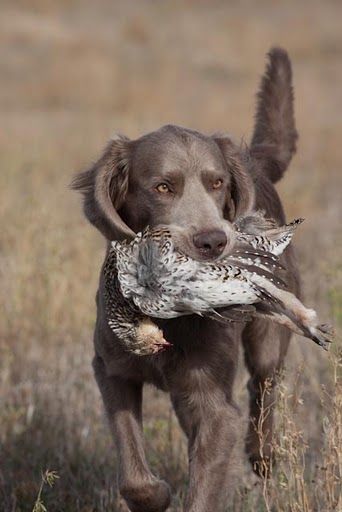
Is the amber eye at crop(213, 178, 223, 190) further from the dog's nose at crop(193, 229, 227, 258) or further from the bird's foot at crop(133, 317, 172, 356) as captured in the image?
the bird's foot at crop(133, 317, 172, 356)

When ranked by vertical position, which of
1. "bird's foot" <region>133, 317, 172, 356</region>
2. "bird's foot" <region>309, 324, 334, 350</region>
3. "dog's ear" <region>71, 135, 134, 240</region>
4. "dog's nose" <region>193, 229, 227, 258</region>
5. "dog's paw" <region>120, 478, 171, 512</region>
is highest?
"dog's ear" <region>71, 135, 134, 240</region>

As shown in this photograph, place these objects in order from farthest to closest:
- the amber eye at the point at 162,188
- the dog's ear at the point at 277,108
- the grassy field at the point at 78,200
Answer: the dog's ear at the point at 277,108 → the grassy field at the point at 78,200 → the amber eye at the point at 162,188

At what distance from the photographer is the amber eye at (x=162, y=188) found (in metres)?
4.67

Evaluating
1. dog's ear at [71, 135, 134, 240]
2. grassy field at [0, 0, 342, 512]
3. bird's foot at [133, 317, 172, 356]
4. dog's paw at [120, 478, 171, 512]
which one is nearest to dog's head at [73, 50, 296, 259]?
dog's ear at [71, 135, 134, 240]

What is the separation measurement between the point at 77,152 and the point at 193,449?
9.15m

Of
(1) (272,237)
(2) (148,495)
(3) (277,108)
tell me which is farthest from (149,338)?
(3) (277,108)

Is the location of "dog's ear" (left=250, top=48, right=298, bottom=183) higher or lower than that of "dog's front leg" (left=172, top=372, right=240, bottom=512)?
higher

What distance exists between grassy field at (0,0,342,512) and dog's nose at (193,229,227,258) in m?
0.55

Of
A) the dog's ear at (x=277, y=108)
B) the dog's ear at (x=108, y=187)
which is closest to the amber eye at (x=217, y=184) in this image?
the dog's ear at (x=108, y=187)

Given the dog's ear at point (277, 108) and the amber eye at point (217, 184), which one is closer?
the amber eye at point (217, 184)

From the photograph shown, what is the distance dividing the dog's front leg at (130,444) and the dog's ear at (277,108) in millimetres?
1794

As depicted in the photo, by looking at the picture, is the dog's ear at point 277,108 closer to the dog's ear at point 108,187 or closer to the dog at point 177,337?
the dog at point 177,337

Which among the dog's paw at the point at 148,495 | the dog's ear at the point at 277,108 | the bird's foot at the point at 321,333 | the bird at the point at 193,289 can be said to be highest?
the dog's ear at the point at 277,108

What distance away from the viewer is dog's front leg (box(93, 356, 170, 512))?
455cm
